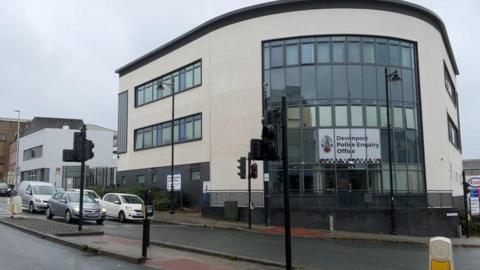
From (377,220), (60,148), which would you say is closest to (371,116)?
(377,220)

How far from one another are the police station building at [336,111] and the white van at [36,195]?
398 inches

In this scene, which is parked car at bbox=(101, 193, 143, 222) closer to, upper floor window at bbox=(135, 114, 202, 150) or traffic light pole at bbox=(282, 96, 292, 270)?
upper floor window at bbox=(135, 114, 202, 150)

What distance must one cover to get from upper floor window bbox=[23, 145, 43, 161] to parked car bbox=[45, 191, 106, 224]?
52.3 metres

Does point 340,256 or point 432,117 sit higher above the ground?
point 432,117

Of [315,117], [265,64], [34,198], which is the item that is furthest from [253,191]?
[34,198]

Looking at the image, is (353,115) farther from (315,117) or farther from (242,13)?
(242,13)

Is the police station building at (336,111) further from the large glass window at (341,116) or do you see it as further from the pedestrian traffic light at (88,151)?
the pedestrian traffic light at (88,151)

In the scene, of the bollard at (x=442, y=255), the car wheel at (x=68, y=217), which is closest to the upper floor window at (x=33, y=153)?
the car wheel at (x=68, y=217)

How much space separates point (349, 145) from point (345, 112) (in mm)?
2092

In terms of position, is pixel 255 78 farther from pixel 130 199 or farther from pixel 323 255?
pixel 323 255

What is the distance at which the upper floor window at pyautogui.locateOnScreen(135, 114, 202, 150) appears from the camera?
130 ft

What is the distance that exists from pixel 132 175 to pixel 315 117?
21849mm

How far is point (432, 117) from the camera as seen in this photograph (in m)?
34.5

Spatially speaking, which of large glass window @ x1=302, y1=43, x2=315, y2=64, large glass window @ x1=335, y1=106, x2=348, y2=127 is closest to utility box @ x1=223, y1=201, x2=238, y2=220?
large glass window @ x1=335, y1=106, x2=348, y2=127
